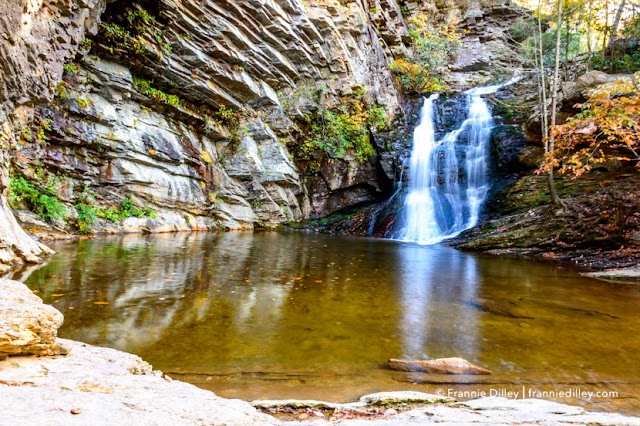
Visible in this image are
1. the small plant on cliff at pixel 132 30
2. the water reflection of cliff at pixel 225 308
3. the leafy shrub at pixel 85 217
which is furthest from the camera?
the small plant on cliff at pixel 132 30

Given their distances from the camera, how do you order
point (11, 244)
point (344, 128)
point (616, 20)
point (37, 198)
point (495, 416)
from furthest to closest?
point (344, 128)
point (616, 20)
point (37, 198)
point (11, 244)
point (495, 416)

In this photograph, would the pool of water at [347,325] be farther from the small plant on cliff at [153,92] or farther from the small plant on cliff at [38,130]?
the small plant on cliff at [153,92]

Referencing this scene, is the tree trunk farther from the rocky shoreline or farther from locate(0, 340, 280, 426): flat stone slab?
locate(0, 340, 280, 426): flat stone slab

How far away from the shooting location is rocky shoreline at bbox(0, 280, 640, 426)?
4.26 ft

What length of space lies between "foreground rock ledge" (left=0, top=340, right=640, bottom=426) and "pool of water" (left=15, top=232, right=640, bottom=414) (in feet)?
1.51

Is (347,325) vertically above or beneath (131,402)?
beneath

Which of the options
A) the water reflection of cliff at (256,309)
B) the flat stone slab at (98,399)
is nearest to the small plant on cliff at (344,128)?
the water reflection of cliff at (256,309)

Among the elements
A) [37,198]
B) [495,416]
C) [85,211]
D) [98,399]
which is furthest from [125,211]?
[495,416]

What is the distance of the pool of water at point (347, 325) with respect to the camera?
2.45m

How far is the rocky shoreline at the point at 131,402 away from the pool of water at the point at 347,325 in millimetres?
389

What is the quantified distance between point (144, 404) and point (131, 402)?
59mm

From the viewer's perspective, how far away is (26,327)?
183 centimetres

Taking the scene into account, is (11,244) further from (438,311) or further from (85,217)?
(438,311)

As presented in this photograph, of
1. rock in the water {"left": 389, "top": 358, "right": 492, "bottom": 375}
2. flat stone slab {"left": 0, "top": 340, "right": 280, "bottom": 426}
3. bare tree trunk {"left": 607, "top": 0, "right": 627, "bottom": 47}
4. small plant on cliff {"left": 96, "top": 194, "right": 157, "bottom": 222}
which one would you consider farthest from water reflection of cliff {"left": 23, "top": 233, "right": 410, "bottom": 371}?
bare tree trunk {"left": 607, "top": 0, "right": 627, "bottom": 47}
